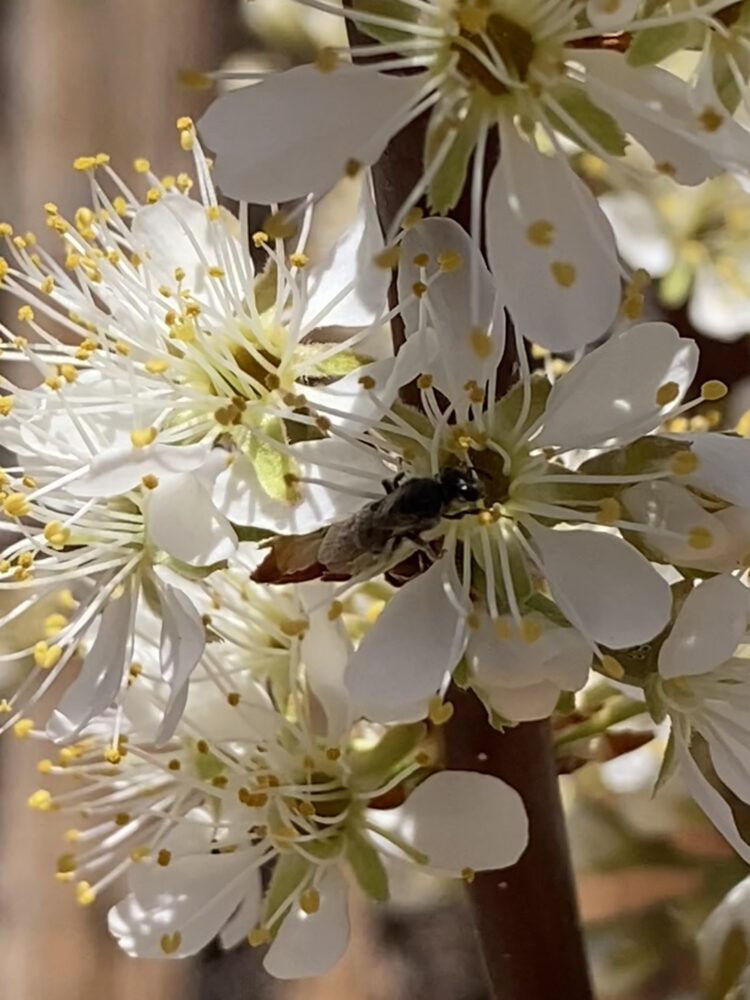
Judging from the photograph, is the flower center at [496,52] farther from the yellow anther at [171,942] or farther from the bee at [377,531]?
the yellow anther at [171,942]

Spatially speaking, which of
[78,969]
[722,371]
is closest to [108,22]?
[722,371]

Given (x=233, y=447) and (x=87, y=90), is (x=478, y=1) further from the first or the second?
(x=87, y=90)

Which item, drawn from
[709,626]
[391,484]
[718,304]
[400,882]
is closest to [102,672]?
[391,484]

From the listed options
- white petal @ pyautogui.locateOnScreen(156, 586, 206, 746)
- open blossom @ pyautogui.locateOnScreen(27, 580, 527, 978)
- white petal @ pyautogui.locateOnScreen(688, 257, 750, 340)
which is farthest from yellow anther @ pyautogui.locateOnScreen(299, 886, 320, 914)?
white petal @ pyautogui.locateOnScreen(688, 257, 750, 340)

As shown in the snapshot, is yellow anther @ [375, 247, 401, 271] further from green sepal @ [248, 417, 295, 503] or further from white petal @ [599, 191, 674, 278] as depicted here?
white petal @ [599, 191, 674, 278]

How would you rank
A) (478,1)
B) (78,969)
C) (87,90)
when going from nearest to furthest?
(478,1)
(78,969)
(87,90)

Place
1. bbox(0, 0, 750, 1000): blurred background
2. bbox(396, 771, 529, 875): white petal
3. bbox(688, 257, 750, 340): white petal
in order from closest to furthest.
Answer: bbox(396, 771, 529, 875): white petal → bbox(0, 0, 750, 1000): blurred background → bbox(688, 257, 750, 340): white petal

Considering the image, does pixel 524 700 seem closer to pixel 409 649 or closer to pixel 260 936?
pixel 409 649
